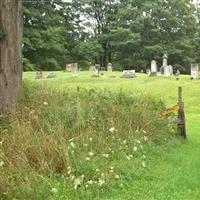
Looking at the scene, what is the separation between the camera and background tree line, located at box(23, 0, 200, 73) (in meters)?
49.0

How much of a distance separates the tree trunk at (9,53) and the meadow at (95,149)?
0.31 metres

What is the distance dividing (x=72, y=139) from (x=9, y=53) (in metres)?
2.38

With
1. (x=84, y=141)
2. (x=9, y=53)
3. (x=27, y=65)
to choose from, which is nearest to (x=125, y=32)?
(x=27, y=65)

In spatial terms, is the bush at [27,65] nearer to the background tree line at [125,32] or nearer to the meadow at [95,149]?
the background tree line at [125,32]

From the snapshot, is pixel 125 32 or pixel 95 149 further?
pixel 125 32

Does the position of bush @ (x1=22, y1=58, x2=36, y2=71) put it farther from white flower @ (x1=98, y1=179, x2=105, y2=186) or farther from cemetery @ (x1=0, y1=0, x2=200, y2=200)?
white flower @ (x1=98, y1=179, x2=105, y2=186)

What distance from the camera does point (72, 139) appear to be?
7.68 metres

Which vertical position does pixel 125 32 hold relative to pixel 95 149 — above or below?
above

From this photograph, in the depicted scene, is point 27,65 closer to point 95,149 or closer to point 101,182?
point 95,149

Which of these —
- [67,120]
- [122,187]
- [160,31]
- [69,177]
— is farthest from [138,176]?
[160,31]

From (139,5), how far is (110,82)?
94.2ft

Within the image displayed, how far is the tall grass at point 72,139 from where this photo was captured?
21.3 feet

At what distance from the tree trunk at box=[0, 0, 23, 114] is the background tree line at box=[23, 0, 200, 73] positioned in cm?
3733

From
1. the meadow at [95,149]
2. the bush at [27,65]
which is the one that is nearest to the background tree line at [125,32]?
the bush at [27,65]
